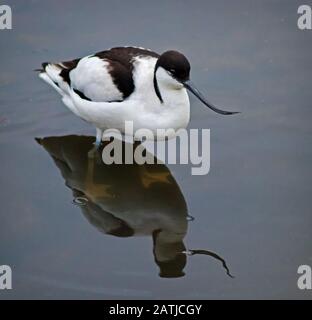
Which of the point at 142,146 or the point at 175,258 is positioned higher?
the point at 142,146

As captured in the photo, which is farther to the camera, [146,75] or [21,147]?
[21,147]

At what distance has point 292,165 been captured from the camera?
5938 mm

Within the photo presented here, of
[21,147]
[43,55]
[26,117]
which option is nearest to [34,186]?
[21,147]

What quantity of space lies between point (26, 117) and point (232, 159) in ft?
6.38

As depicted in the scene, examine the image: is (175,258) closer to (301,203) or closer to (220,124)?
(301,203)
